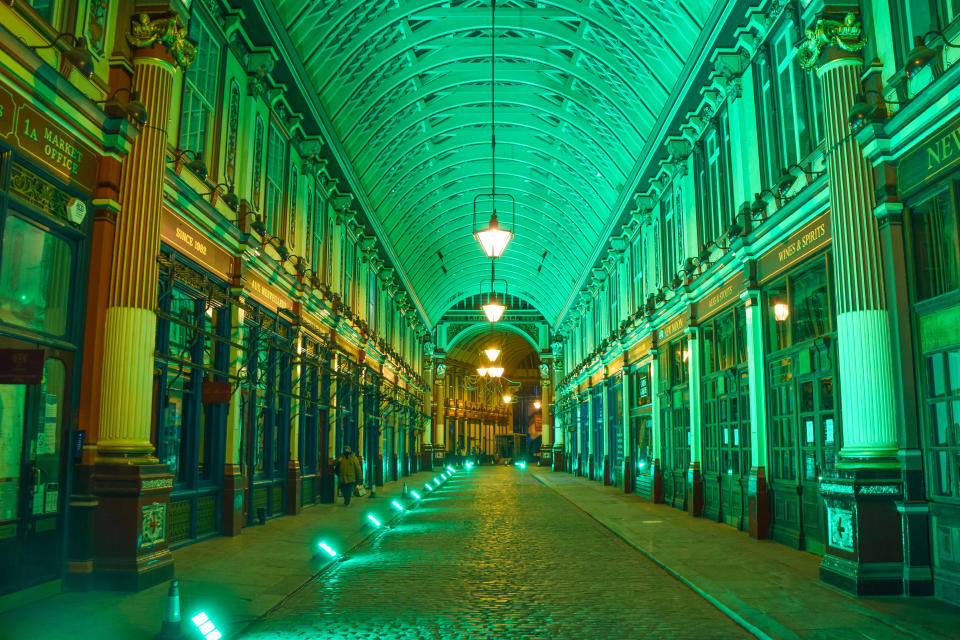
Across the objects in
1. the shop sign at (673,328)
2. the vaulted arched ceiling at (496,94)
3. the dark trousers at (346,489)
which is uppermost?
the vaulted arched ceiling at (496,94)

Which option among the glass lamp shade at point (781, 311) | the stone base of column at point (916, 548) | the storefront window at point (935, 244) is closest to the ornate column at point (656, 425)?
the glass lamp shade at point (781, 311)

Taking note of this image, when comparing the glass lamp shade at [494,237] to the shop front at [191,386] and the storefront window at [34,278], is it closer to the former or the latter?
the shop front at [191,386]

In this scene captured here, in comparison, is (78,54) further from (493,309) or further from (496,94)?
(496,94)

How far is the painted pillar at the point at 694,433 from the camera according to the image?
1834cm

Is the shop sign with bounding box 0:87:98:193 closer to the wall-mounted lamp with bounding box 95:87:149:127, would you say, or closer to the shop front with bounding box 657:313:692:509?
the wall-mounted lamp with bounding box 95:87:149:127

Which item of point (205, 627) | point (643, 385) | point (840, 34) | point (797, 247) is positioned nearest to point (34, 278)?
point (205, 627)

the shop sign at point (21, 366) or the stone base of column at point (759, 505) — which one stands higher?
the shop sign at point (21, 366)

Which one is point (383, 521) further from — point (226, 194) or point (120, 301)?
point (120, 301)

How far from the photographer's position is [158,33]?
9602 millimetres

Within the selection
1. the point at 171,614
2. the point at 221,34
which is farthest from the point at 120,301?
the point at 221,34

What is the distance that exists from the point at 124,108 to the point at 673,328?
15.3 meters

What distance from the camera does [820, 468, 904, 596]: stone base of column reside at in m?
8.59

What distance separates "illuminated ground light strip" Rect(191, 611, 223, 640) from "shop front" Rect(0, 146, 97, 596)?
3032mm

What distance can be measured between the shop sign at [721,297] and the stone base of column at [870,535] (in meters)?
6.82
